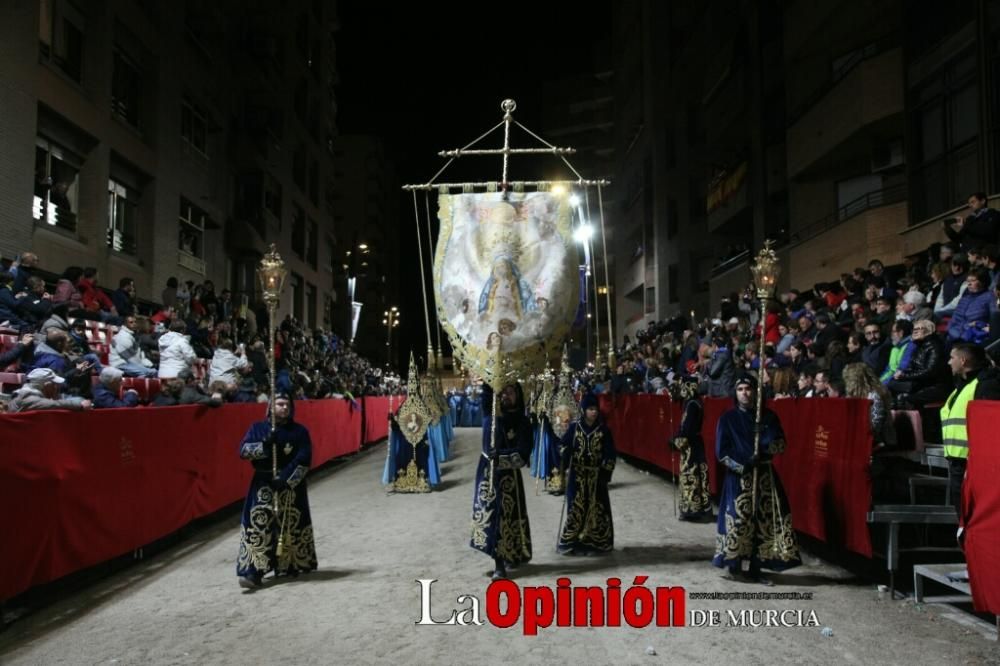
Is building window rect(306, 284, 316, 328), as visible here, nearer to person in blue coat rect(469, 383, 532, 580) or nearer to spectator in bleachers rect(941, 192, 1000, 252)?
spectator in bleachers rect(941, 192, 1000, 252)

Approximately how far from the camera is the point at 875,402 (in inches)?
320

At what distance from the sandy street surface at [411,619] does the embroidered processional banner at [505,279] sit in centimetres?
233

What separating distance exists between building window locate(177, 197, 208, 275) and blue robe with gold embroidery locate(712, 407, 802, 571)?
1968cm

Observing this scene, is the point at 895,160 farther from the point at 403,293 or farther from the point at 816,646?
the point at 403,293

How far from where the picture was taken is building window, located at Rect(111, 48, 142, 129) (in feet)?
66.2

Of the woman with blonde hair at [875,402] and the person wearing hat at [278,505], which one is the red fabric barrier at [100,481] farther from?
the woman with blonde hair at [875,402]

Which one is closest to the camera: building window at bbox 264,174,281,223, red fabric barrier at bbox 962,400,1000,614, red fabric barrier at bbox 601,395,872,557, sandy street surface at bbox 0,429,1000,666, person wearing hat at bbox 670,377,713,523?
red fabric barrier at bbox 962,400,1000,614

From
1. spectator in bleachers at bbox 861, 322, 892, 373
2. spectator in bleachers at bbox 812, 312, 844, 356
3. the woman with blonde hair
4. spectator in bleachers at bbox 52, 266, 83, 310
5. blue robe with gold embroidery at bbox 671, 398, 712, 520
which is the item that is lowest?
blue robe with gold embroidery at bbox 671, 398, 712, 520

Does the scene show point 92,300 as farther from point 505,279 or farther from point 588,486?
point 588,486

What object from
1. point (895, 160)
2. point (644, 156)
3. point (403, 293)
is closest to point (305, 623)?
point (895, 160)

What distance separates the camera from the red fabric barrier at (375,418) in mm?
27266

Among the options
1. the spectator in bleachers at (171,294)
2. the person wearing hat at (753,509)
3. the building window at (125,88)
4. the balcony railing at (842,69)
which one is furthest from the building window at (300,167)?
the person wearing hat at (753,509)

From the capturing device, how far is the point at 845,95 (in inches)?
829

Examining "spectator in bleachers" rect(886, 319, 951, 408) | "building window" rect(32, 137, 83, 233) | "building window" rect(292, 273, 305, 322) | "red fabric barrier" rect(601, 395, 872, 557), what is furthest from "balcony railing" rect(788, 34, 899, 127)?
"building window" rect(292, 273, 305, 322)
